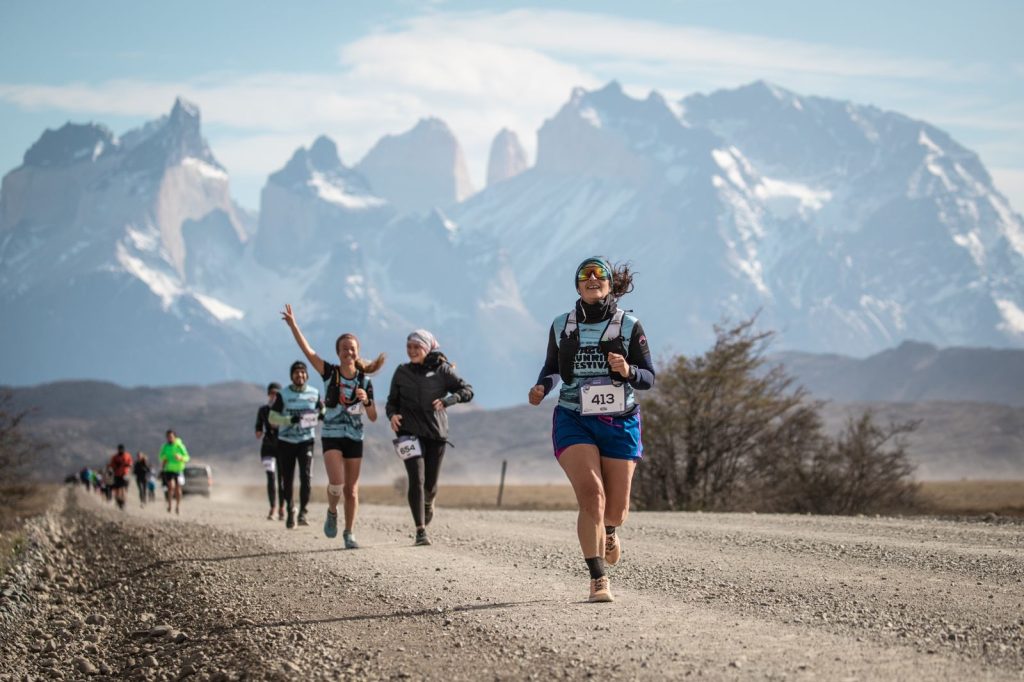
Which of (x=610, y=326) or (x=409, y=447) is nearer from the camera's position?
(x=610, y=326)

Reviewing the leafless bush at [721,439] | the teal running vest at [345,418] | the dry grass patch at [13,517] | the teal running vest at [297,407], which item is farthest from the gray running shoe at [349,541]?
the leafless bush at [721,439]

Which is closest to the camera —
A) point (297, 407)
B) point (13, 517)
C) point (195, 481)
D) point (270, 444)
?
point (297, 407)

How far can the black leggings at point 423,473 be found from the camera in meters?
13.7

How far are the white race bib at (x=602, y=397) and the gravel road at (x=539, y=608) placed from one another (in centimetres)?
128

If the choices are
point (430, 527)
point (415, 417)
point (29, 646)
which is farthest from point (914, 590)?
point (430, 527)

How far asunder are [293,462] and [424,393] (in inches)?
192

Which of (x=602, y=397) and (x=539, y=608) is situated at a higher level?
(x=602, y=397)

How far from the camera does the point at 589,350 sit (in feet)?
29.9

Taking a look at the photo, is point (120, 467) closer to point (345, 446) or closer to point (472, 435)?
point (345, 446)

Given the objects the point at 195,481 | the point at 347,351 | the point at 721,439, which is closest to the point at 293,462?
the point at 347,351

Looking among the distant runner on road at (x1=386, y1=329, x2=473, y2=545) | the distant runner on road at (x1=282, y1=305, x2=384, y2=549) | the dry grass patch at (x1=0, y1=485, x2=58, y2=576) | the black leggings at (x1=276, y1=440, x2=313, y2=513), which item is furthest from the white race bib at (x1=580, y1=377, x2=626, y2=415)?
the dry grass patch at (x1=0, y1=485, x2=58, y2=576)

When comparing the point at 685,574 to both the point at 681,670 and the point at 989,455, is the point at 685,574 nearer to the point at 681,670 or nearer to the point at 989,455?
the point at 681,670

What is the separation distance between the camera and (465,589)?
1031 cm

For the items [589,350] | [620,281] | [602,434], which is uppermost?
[620,281]
